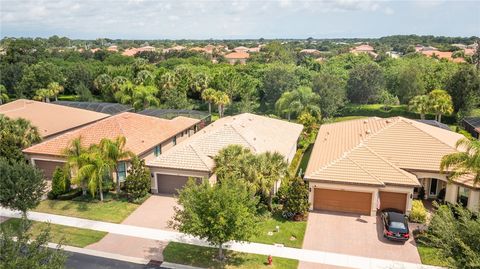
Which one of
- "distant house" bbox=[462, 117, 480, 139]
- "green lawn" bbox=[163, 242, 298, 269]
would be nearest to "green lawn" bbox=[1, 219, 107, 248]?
"green lawn" bbox=[163, 242, 298, 269]

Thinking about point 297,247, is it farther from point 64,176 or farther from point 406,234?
point 64,176

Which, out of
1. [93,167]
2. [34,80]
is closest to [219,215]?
[93,167]

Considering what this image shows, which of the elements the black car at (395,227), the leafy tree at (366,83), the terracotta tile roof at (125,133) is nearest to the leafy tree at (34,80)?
the terracotta tile roof at (125,133)

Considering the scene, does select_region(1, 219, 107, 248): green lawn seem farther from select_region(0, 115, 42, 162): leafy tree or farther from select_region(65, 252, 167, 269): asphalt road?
select_region(0, 115, 42, 162): leafy tree

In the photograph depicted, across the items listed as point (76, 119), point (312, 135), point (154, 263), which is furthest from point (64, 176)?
point (312, 135)

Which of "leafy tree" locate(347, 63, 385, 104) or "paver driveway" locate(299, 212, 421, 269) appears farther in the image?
"leafy tree" locate(347, 63, 385, 104)

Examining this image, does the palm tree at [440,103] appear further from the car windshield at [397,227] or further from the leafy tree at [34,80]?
the leafy tree at [34,80]

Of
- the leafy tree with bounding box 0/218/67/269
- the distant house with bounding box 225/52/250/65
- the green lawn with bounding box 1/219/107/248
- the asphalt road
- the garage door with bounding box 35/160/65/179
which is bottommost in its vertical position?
the asphalt road
